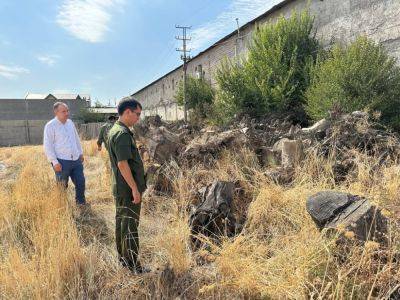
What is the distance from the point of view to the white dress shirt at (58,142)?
5.23 metres

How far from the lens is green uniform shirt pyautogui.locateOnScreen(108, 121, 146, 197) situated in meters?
3.06

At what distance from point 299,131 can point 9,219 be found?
5.08m

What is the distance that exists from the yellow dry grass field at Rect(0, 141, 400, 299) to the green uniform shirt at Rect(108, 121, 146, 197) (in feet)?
2.17

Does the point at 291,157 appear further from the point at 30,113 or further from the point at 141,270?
the point at 30,113

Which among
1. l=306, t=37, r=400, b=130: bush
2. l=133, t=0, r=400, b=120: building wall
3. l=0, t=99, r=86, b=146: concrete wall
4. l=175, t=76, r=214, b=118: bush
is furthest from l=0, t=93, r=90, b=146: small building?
l=306, t=37, r=400, b=130: bush

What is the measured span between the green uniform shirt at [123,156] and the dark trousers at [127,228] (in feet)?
0.32

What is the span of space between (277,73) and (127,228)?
9.55 meters

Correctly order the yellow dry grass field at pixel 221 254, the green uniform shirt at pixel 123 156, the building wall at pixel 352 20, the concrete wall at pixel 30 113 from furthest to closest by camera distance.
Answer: the concrete wall at pixel 30 113, the building wall at pixel 352 20, the green uniform shirt at pixel 123 156, the yellow dry grass field at pixel 221 254

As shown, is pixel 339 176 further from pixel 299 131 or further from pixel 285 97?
pixel 285 97

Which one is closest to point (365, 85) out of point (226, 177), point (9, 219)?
point (226, 177)

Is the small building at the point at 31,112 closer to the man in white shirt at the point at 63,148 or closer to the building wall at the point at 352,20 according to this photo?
the building wall at the point at 352,20

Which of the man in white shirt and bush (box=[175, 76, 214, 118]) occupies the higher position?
bush (box=[175, 76, 214, 118])

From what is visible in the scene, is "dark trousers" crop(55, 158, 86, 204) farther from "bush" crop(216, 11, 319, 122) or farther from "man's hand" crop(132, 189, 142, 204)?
"bush" crop(216, 11, 319, 122)

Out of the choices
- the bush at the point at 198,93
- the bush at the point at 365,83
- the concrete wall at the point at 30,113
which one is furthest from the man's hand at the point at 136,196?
the concrete wall at the point at 30,113
